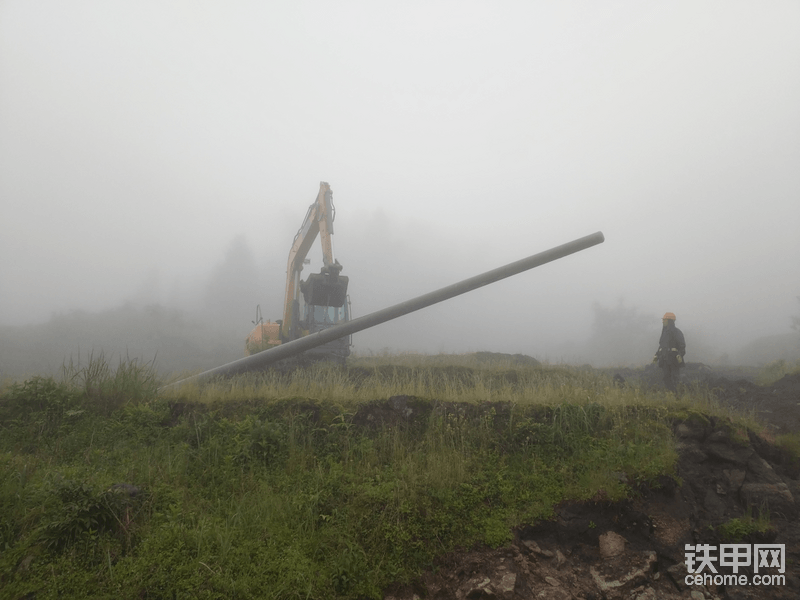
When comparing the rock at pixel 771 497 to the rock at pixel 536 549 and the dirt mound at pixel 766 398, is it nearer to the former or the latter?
the rock at pixel 536 549

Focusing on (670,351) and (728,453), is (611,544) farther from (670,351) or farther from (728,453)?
(670,351)

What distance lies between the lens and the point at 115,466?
16.0ft

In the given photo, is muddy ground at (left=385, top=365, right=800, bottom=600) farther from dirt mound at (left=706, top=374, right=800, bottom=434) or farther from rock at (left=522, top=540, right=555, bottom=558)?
dirt mound at (left=706, top=374, right=800, bottom=434)

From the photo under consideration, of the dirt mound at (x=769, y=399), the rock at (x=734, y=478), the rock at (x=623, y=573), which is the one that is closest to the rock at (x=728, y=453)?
the rock at (x=734, y=478)

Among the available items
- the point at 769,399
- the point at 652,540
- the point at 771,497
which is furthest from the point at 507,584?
the point at 769,399

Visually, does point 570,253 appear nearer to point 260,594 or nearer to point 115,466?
point 260,594

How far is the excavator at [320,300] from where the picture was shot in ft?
39.8

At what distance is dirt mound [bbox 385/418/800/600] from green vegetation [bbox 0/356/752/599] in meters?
0.18

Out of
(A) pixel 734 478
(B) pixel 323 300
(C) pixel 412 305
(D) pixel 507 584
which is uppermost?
(B) pixel 323 300

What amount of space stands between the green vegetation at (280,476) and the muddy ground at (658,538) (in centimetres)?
18

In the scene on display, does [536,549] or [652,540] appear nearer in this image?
[536,549]

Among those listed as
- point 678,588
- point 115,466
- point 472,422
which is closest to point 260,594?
point 115,466

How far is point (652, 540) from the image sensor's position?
4.21 m

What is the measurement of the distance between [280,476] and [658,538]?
4.09 m
